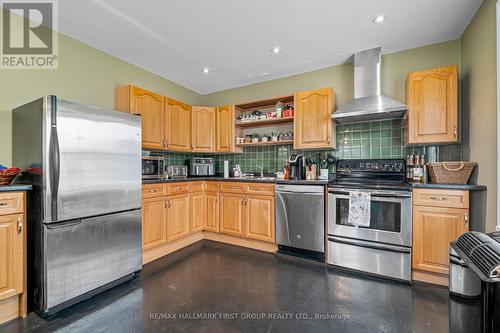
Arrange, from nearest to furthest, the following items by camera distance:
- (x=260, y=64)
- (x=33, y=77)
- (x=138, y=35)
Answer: (x=33, y=77), (x=138, y=35), (x=260, y=64)

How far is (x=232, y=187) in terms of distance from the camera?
10.2 feet

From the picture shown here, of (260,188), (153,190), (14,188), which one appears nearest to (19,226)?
(14,188)

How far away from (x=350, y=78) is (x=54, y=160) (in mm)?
3354

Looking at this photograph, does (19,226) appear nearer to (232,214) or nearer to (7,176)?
(7,176)

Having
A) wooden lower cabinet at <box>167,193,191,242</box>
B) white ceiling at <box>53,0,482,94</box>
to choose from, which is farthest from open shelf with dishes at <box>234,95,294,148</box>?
wooden lower cabinet at <box>167,193,191,242</box>

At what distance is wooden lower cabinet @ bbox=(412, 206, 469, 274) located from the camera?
196 centimetres

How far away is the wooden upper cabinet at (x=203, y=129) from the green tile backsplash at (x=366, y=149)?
44cm

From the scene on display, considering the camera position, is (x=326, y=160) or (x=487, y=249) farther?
(x=326, y=160)

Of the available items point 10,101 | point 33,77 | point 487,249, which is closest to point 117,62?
point 33,77

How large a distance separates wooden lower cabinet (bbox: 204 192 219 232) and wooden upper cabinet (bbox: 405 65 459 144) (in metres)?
2.57

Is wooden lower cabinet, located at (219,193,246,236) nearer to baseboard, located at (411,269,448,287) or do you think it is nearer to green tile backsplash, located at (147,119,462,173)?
green tile backsplash, located at (147,119,462,173)

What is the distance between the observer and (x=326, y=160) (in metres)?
3.05

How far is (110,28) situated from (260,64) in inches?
70.1

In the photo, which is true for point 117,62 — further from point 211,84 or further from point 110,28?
point 211,84
